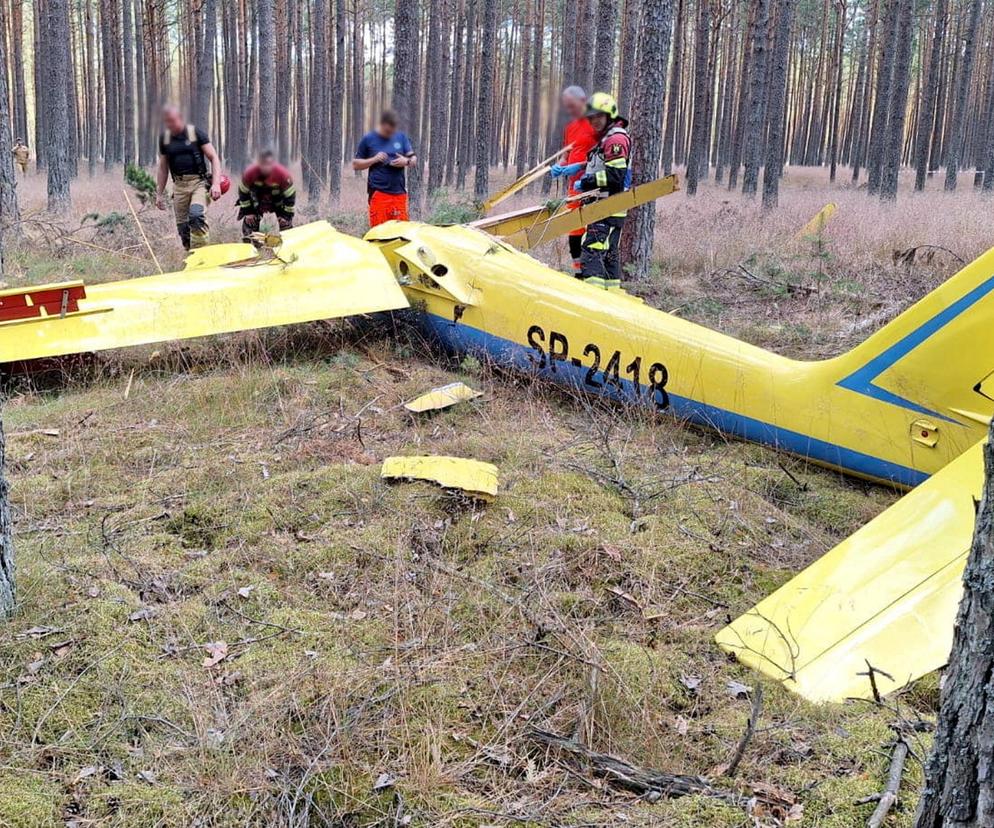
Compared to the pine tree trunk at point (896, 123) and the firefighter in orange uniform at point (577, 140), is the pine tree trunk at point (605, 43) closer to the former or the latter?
the firefighter in orange uniform at point (577, 140)

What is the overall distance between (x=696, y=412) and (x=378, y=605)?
264cm

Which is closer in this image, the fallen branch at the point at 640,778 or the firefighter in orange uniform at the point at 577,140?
the fallen branch at the point at 640,778

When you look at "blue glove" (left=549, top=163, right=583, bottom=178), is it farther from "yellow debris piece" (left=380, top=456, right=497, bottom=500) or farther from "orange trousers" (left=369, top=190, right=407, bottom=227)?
"yellow debris piece" (left=380, top=456, right=497, bottom=500)

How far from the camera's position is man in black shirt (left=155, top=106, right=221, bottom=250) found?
381 inches

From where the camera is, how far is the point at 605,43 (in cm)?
1459

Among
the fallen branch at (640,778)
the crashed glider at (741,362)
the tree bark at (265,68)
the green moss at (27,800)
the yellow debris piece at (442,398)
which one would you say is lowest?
the green moss at (27,800)

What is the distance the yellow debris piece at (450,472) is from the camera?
14.8ft

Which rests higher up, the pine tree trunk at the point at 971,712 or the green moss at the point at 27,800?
the pine tree trunk at the point at 971,712

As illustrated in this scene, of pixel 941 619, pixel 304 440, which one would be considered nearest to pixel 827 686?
pixel 941 619

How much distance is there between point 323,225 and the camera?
8.37m

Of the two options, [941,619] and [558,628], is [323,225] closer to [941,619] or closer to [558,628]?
[558,628]

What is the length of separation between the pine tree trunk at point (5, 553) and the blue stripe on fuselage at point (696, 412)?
3751 mm

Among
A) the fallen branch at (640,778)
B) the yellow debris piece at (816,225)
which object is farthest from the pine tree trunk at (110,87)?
the fallen branch at (640,778)

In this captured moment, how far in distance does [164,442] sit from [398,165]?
5.33 metres
